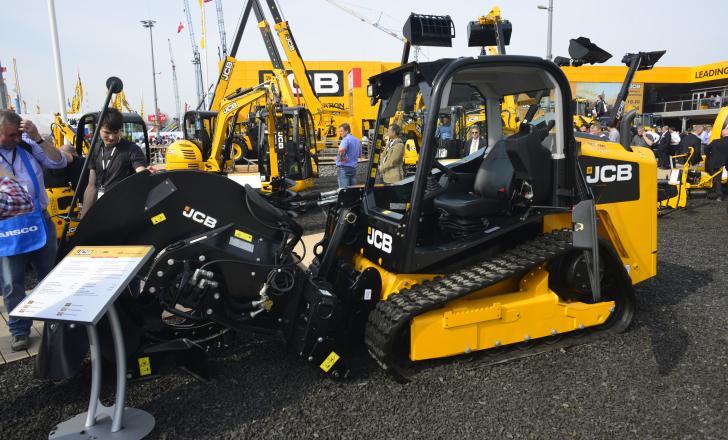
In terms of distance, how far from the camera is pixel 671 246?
22.5 ft

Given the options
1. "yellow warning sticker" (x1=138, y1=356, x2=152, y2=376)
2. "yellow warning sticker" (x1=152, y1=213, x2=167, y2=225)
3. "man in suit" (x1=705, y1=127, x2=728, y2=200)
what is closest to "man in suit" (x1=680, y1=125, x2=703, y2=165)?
"man in suit" (x1=705, y1=127, x2=728, y2=200)

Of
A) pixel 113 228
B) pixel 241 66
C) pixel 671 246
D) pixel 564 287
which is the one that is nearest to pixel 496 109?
pixel 564 287

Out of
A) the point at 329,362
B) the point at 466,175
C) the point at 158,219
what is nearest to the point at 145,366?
the point at 158,219

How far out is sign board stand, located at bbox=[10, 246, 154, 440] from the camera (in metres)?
2.24

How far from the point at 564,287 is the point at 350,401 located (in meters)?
1.86

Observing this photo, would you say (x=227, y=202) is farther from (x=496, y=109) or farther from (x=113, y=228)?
(x=496, y=109)

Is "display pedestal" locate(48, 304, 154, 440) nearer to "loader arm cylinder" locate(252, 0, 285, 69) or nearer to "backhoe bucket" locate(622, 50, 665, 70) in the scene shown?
"backhoe bucket" locate(622, 50, 665, 70)

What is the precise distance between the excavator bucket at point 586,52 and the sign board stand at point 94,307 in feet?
12.0

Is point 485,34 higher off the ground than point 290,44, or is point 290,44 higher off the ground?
point 290,44

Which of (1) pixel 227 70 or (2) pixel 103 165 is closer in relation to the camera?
(2) pixel 103 165

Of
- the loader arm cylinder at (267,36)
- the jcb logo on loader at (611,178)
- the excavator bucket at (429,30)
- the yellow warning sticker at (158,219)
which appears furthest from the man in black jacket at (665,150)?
the yellow warning sticker at (158,219)

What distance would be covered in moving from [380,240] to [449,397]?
45.3 inches

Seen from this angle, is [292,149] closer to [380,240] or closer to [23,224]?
[23,224]

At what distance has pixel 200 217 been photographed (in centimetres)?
309
